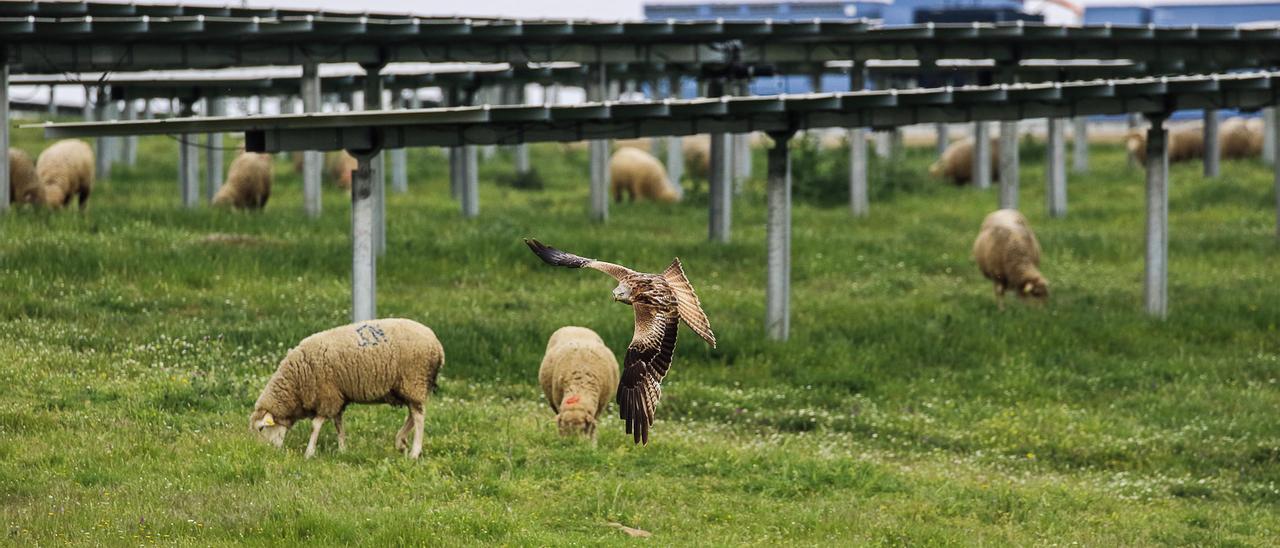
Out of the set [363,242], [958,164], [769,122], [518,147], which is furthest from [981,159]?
[363,242]

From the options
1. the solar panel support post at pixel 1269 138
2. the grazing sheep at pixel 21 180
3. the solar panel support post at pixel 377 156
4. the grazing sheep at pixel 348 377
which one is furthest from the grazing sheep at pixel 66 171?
the solar panel support post at pixel 1269 138

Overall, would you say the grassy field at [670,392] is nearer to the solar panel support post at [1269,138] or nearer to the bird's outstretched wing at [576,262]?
the bird's outstretched wing at [576,262]

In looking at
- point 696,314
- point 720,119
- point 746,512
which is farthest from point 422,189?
point 696,314

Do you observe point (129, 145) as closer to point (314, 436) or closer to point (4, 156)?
point (4, 156)

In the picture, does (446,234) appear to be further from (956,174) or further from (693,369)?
(956,174)

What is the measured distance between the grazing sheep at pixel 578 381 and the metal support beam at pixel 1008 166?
55.3 ft

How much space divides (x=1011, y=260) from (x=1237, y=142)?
25793mm

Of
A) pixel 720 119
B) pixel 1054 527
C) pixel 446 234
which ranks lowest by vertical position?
pixel 1054 527

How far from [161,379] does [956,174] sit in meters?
28.9

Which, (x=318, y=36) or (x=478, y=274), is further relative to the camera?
(x=318, y=36)

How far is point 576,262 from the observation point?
12.6m

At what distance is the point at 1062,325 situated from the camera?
80.8 ft

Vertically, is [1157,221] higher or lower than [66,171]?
lower

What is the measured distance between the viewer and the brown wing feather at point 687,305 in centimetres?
1202
